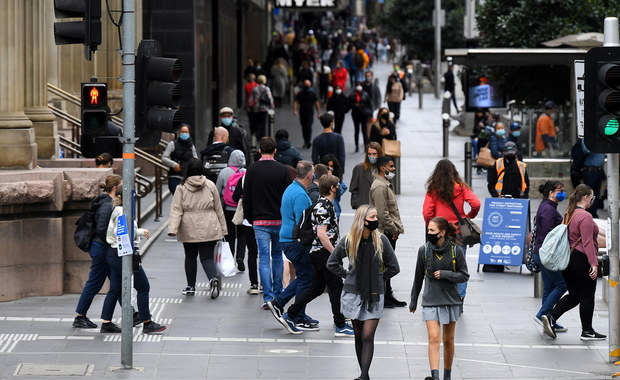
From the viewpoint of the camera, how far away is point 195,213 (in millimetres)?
15156

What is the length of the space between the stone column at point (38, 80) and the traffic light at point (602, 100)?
6.96 m

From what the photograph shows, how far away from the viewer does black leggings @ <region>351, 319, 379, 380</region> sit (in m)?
11.5

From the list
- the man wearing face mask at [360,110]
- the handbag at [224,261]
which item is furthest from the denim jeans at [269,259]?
the man wearing face mask at [360,110]

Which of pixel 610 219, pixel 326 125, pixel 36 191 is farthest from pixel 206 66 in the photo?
pixel 610 219

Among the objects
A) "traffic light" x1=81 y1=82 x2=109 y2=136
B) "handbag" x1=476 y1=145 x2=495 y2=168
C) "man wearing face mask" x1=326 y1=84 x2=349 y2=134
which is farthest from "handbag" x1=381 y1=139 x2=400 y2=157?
"traffic light" x1=81 y1=82 x2=109 y2=136

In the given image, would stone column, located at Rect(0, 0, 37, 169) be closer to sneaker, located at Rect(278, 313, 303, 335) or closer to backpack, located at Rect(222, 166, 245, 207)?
backpack, located at Rect(222, 166, 245, 207)

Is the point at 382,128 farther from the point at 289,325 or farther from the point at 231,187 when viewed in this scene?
the point at 289,325

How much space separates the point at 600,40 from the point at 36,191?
14545mm

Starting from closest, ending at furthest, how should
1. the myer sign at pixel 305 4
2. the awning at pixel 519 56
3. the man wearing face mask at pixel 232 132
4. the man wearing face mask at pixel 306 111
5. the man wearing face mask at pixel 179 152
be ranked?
1. the man wearing face mask at pixel 179 152
2. the man wearing face mask at pixel 232 132
3. the awning at pixel 519 56
4. the man wearing face mask at pixel 306 111
5. the myer sign at pixel 305 4

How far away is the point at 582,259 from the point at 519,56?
12415 millimetres

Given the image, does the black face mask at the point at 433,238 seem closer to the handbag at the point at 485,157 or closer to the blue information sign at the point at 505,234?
the blue information sign at the point at 505,234

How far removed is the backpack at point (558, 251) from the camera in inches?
531

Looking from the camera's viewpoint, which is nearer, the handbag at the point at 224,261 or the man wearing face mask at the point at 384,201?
the man wearing face mask at the point at 384,201

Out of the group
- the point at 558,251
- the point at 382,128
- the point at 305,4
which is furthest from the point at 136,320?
the point at 305,4
